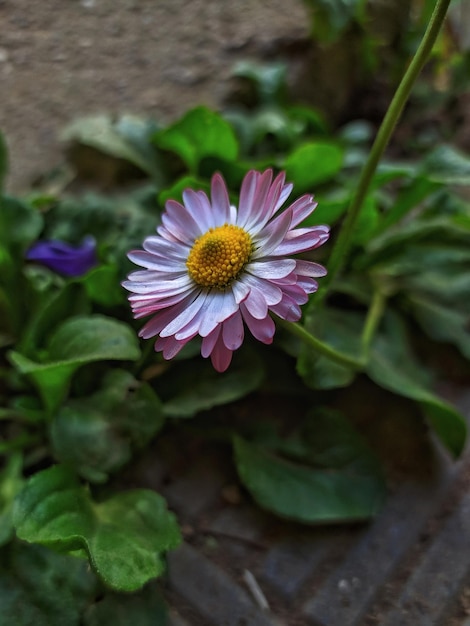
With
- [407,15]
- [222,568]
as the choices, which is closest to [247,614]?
[222,568]

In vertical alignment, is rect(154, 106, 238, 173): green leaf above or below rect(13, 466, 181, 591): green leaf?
above

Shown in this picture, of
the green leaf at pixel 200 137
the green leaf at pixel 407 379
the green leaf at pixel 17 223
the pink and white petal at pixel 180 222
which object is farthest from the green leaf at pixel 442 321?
the green leaf at pixel 17 223

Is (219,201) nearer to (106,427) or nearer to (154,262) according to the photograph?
(154,262)

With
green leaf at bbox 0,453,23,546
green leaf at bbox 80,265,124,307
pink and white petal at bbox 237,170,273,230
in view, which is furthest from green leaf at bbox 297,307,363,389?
green leaf at bbox 0,453,23,546

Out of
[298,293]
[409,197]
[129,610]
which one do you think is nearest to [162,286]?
[298,293]

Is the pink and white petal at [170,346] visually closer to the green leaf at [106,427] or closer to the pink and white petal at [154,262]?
the pink and white petal at [154,262]

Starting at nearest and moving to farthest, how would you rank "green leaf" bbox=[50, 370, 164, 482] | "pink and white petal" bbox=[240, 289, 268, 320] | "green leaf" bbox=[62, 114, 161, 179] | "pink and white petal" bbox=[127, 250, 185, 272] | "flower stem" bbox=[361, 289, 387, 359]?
"pink and white petal" bbox=[240, 289, 268, 320] → "pink and white petal" bbox=[127, 250, 185, 272] → "green leaf" bbox=[50, 370, 164, 482] → "flower stem" bbox=[361, 289, 387, 359] → "green leaf" bbox=[62, 114, 161, 179]

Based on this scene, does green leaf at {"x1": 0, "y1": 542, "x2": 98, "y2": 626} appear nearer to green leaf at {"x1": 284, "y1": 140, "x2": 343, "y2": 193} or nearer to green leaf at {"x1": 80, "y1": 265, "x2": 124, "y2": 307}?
green leaf at {"x1": 80, "y1": 265, "x2": 124, "y2": 307}
